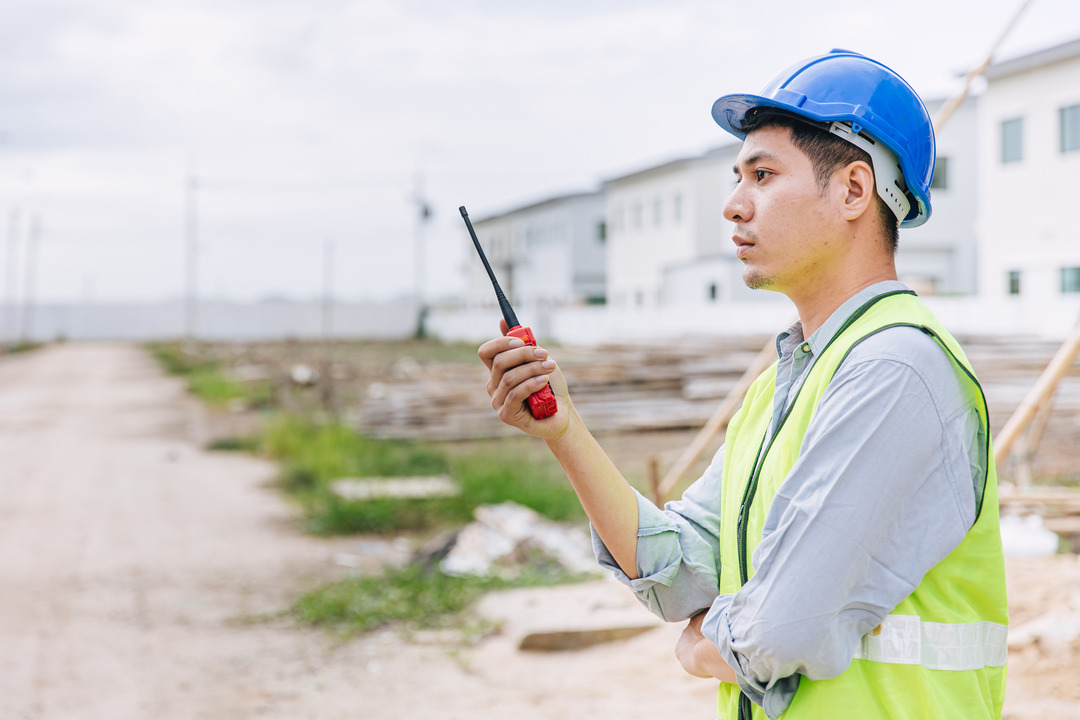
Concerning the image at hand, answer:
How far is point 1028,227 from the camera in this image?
19.0m

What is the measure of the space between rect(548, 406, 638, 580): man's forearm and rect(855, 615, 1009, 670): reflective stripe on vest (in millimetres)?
478

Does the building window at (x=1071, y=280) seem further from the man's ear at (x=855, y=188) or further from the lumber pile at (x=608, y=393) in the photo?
the man's ear at (x=855, y=188)

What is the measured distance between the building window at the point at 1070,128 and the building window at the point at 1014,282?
2417 mm

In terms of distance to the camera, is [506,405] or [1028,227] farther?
[1028,227]

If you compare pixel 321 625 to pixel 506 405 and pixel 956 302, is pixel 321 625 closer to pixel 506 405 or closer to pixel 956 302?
pixel 506 405

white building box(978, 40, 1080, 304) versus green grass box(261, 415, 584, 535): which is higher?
white building box(978, 40, 1080, 304)

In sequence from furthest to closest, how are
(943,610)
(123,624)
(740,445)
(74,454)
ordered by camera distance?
(74,454)
(123,624)
(740,445)
(943,610)

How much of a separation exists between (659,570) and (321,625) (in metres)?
5.25

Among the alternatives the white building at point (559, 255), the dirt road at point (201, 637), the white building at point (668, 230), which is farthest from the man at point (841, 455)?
the white building at point (559, 255)

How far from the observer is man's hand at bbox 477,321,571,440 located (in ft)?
5.12

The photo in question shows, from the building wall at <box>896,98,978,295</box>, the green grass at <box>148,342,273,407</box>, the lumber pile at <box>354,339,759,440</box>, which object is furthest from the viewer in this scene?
the building wall at <box>896,98,978,295</box>

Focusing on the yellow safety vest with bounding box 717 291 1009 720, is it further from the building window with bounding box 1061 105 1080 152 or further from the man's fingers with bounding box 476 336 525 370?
the building window with bounding box 1061 105 1080 152

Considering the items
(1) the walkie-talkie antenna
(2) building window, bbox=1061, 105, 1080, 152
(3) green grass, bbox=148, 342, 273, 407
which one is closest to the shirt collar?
(1) the walkie-talkie antenna

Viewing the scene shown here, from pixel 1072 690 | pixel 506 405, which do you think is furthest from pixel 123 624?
pixel 506 405
